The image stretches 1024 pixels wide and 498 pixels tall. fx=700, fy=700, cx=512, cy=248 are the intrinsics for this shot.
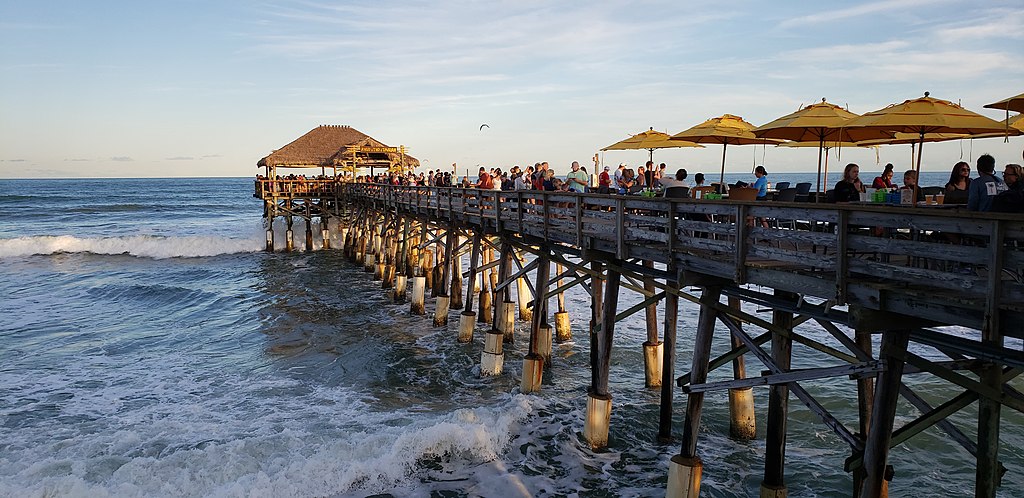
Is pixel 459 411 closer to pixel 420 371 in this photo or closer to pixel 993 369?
pixel 420 371

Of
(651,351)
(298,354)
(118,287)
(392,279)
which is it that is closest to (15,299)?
(118,287)

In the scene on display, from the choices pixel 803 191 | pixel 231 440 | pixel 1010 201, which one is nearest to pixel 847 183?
pixel 1010 201

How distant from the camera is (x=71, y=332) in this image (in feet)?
58.0

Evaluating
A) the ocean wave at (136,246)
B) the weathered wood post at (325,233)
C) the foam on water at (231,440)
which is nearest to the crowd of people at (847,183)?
the foam on water at (231,440)

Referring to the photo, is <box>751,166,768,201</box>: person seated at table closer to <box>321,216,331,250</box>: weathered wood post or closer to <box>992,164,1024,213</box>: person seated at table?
<box>992,164,1024,213</box>: person seated at table

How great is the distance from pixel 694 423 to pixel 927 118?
156 inches

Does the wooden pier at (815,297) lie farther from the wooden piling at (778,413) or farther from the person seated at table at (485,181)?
the person seated at table at (485,181)

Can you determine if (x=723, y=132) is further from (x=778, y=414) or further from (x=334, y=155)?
(x=334, y=155)

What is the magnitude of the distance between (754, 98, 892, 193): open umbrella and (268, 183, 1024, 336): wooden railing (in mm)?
1224

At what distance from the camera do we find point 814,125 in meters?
8.20

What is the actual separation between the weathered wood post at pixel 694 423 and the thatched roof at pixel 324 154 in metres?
32.0

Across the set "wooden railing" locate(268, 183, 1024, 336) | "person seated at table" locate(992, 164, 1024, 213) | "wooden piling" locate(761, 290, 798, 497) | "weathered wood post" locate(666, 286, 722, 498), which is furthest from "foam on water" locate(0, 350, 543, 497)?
"person seated at table" locate(992, 164, 1024, 213)

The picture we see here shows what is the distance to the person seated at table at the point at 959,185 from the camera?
7.38m

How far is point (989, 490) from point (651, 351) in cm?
599
